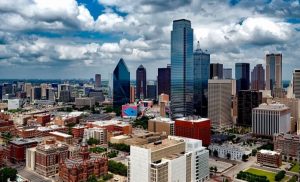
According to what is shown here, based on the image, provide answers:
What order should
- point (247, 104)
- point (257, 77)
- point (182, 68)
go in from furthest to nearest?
point (257, 77) < point (182, 68) < point (247, 104)

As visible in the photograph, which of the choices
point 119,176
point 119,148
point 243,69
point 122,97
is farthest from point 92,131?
point 243,69

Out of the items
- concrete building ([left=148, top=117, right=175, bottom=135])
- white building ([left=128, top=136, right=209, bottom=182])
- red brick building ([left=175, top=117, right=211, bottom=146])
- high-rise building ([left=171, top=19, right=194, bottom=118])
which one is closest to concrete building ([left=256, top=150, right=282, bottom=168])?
red brick building ([left=175, top=117, right=211, bottom=146])

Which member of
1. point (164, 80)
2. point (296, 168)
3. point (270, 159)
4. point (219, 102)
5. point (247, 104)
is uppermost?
point (164, 80)

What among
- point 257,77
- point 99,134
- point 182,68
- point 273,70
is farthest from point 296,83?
point 257,77

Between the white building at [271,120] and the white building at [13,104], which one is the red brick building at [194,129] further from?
the white building at [13,104]

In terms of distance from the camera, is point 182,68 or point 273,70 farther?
point 273,70

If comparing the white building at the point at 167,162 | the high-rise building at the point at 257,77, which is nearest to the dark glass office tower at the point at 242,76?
the high-rise building at the point at 257,77

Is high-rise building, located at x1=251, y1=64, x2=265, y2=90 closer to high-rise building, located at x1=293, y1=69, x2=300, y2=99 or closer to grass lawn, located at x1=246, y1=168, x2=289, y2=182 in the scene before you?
high-rise building, located at x1=293, y1=69, x2=300, y2=99

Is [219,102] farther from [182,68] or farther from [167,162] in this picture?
[167,162]
